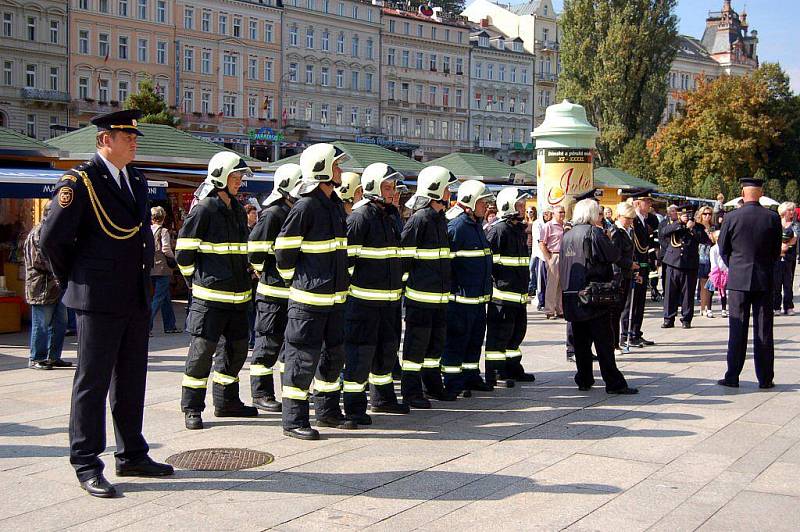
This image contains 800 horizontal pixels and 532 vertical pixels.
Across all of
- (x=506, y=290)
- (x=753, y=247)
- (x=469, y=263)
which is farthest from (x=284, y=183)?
(x=753, y=247)

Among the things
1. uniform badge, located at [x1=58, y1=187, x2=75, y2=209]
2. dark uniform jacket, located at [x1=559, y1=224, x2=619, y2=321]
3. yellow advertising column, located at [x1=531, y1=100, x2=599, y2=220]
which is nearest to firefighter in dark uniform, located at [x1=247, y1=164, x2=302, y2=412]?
uniform badge, located at [x1=58, y1=187, x2=75, y2=209]

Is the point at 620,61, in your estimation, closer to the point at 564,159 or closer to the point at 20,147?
the point at 564,159

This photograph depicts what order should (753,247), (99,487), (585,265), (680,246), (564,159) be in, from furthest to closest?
(564,159) < (680,246) < (753,247) < (585,265) < (99,487)

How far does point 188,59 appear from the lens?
6825cm

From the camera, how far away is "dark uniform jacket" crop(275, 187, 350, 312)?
7.45m

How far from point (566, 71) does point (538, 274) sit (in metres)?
43.0

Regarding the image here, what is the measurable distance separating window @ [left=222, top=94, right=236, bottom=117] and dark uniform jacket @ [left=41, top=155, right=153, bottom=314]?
6589 centimetres

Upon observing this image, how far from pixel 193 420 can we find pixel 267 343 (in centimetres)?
113

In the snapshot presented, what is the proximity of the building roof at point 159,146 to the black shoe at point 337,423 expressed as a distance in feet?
38.4

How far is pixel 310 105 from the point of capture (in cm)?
7606

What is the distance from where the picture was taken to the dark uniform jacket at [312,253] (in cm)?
745

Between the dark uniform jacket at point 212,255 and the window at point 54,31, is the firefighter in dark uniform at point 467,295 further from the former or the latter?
the window at point 54,31

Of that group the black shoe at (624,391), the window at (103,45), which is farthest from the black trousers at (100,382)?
the window at (103,45)

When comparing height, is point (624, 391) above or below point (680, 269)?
below
